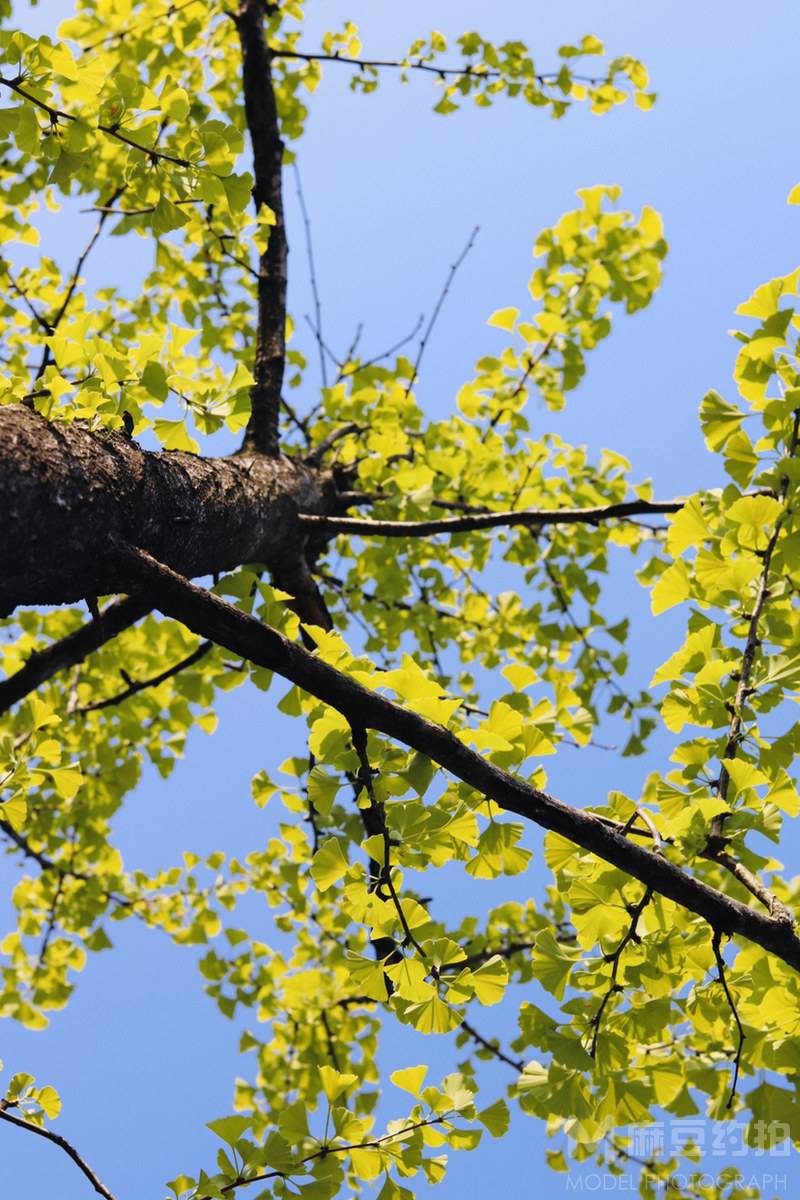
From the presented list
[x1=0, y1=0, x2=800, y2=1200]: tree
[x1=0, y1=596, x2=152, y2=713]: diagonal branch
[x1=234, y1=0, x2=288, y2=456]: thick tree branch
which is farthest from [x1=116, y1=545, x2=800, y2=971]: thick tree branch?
[x1=234, y1=0, x2=288, y2=456]: thick tree branch

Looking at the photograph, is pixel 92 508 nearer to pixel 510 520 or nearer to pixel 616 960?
pixel 616 960

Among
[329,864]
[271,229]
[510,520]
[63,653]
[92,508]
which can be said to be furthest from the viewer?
[271,229]

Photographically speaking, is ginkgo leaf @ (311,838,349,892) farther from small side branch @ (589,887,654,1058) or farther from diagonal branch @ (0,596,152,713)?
diagonal branch @ (0,596,152,713)

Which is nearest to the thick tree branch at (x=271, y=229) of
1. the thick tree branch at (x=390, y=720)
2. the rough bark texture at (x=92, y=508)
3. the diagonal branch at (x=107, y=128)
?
the rough bark texture at (x=92, y=508)

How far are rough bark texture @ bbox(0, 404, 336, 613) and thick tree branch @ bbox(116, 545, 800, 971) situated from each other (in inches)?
2.9

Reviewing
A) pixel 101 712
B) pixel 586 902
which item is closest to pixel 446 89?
pixel 101 712

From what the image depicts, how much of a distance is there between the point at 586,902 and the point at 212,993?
2654mm

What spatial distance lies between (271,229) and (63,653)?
1.55 metres

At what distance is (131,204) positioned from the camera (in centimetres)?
322

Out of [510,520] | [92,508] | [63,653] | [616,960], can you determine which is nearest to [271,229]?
[510,520]

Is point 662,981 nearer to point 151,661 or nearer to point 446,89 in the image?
point 151,661

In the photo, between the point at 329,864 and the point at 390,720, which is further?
the point at 329,864

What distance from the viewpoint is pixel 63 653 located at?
85.0 inches

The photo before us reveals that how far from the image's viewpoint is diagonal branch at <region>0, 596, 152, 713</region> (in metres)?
2.04
